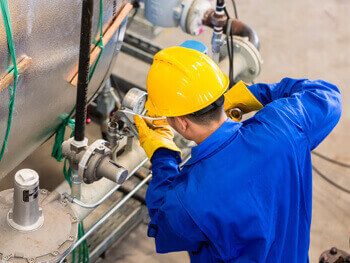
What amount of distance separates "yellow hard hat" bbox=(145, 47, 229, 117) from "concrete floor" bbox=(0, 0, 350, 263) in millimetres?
1139

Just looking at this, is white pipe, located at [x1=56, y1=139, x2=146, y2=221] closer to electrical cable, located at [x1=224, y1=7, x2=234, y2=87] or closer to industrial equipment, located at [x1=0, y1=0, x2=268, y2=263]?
industrial equipment, located at [x1=0, y1=0, x2=268, y2=263]

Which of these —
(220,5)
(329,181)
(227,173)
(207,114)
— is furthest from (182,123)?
(329,181)

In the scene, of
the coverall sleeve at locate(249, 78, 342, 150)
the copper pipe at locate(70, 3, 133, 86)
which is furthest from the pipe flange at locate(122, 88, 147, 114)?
the coverall sleeve at locate(249, 78, 342, 150)

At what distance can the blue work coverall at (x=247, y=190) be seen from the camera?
5.60ft

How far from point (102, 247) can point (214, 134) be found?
44.1 inches

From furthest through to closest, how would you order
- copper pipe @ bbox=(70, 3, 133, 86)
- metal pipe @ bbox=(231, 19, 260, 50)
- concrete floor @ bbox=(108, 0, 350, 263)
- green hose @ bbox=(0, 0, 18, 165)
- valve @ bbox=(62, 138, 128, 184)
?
1. concrete floor @ bbox=(108, 0, 350, 263)
2. metal pipe @ bbox=(231, 19, 260, 50)
3. copper pipe @ bbox=(70, 3, 133, 86)
4. valve @ bbox=(62, 138, 128, 184)
5. green hose @ bbox=(0, 0, 18, 165)

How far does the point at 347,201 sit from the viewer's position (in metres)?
3.42

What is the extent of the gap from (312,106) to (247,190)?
417 millimetres

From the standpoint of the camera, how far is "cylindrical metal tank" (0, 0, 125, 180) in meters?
1.71

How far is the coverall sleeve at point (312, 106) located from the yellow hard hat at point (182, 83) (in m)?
0.24

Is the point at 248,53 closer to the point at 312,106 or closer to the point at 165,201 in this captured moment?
the point at 312,106

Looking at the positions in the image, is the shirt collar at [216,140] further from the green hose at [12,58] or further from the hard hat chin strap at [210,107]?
the green hose at [12,58]

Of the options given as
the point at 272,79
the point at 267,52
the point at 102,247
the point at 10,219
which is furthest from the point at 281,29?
the point at 10,219

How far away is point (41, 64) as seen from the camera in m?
1.87
